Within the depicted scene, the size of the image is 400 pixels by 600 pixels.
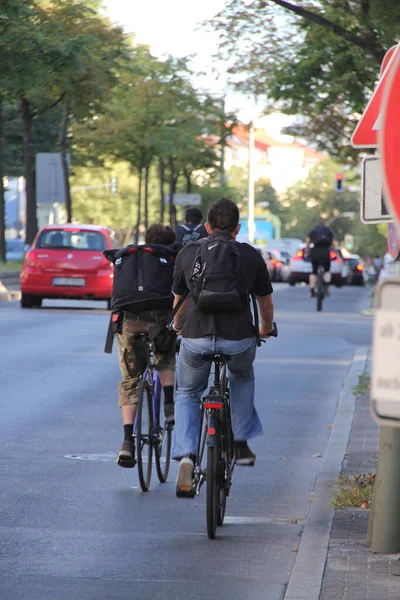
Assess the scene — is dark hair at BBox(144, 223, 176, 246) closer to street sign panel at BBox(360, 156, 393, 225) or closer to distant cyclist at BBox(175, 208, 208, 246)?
street sign panel at BBox(360, 156, 393, 225)

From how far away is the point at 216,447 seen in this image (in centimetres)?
719

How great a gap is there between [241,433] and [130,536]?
83 centimetres

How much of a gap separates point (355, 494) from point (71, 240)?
20060mm

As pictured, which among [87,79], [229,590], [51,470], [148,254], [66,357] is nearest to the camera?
[229,590]

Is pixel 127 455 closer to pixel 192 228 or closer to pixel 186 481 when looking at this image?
pixel 186 481

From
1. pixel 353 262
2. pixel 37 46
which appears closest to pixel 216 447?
pixel 37 46

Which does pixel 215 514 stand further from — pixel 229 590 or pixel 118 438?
pixel 118 438

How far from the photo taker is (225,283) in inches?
284

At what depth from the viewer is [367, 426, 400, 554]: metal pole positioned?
21.6ft

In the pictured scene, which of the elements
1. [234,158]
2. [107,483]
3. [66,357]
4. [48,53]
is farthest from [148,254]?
[234,158]

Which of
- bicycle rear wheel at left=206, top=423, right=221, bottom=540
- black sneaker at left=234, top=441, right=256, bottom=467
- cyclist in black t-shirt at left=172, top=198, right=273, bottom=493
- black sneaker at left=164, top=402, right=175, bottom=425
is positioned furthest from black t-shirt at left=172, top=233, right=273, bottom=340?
black sneaker at left=164, top=402, right=175, bottom=425

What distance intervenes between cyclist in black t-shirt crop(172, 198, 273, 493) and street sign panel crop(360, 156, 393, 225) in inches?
44.4

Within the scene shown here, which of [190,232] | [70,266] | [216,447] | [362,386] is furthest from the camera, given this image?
[70,266]

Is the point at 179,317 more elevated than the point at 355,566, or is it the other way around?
the point at 179,317
